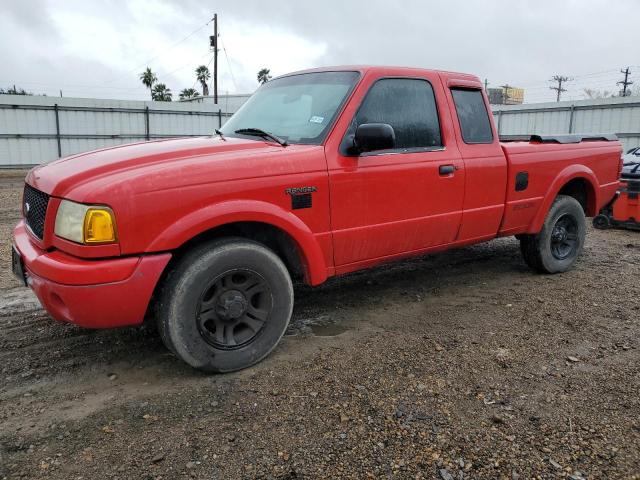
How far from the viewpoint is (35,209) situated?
3.14m

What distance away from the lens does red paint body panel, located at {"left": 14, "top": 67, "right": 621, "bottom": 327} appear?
2.71 m

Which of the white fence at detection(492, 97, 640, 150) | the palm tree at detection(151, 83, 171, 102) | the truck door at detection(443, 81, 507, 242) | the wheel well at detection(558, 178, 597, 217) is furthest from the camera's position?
the palm tree at detection(151, 83, 171, 102)

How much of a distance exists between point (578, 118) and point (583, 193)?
48.4 feet

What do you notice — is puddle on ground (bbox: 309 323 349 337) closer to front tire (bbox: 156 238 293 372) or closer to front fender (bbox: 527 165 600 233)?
front tire (bbox: 156 238 293 372)

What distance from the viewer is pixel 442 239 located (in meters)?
4.21

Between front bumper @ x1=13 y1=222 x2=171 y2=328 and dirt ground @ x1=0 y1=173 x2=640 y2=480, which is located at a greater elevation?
front bumper @ x1=13 y1=222 x2=171 y2=328

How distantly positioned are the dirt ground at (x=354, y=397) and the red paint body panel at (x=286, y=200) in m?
0.53

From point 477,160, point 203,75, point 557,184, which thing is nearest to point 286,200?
point 477,160

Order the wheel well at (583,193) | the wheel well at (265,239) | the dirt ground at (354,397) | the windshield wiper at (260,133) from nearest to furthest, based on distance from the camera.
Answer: the dirt ground at (354,397) < the wheel well at (265,239) < the windshield wiper at (260,133) < the wheel well at (583,193)

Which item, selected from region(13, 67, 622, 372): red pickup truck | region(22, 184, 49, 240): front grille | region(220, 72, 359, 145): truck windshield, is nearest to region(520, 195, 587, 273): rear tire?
region(13, 67, 622, 372): red pickup truck

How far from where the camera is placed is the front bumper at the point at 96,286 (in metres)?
2.64

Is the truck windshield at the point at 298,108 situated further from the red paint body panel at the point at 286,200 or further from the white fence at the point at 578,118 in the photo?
the white fence at the point at 578,118

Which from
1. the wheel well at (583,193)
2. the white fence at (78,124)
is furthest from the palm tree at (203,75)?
the wheel well at (583,193)

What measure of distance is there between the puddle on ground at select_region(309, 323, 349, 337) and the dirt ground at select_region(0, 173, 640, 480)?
0.02 metres
